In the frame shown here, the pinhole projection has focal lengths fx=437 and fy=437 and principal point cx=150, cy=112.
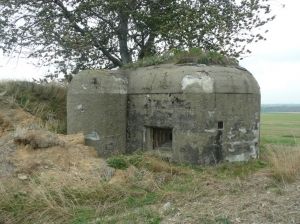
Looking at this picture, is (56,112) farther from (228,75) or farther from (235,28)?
(235,28)

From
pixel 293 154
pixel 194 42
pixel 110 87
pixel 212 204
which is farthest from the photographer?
pixel 194 42

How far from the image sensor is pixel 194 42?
1223cm

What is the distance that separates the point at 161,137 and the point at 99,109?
140 cm

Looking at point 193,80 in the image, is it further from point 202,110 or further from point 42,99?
point 42,99

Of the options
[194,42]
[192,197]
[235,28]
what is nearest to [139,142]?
[192,197]

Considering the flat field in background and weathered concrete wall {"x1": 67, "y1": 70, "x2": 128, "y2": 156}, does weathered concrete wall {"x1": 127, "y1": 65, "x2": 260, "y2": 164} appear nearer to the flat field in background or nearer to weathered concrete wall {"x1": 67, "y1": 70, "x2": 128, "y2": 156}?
weathered concrete wall {"x1": 67, "y1": 70, "x2": 128, "y2": 156}

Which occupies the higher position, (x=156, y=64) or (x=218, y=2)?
(x=218, y=2)

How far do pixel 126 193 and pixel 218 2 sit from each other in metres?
8.32

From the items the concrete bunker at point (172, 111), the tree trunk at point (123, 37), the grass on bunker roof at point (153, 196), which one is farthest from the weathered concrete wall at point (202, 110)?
the tree trunk at point (123, 37)

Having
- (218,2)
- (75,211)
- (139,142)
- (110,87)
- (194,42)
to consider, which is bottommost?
(75,211)

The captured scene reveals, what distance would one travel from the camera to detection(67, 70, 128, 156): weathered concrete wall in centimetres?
870

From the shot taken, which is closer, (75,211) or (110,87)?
(75,211)

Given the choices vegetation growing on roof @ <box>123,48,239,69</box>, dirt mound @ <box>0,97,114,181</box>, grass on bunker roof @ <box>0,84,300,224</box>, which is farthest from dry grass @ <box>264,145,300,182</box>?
dirt mound @ <box>0,97,114,181</box>

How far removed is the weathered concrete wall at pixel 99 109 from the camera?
8.70 meters
